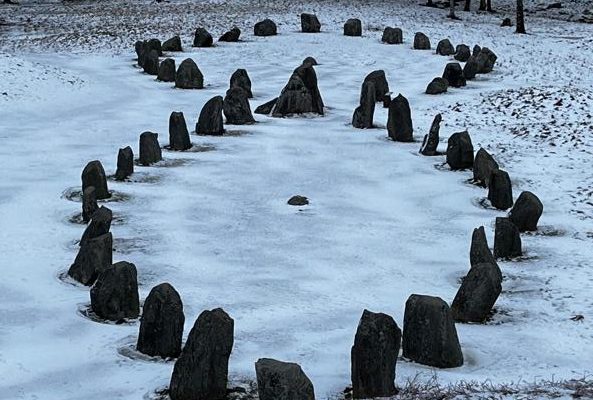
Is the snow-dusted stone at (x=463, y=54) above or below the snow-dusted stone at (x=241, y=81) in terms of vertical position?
above

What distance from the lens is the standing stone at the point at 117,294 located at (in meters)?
9.81

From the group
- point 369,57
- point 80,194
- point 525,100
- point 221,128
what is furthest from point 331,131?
point 369,57

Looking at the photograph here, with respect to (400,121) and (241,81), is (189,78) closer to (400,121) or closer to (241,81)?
Answer: (241,81)

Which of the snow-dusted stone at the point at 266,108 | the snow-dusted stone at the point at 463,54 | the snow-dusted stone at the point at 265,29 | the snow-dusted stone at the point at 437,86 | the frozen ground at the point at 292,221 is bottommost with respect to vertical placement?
the frozen ground at the point at 292,221

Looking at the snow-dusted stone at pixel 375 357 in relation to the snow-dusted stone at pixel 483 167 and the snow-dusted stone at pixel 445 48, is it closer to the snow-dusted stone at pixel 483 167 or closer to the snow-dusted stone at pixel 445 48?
the snow-dusted stone at pixel 483 167

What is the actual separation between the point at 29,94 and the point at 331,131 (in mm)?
8287

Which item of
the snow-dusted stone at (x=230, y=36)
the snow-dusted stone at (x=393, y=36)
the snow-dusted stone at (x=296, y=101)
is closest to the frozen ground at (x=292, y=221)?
the snow-dusted stone at (x=296, y=101)

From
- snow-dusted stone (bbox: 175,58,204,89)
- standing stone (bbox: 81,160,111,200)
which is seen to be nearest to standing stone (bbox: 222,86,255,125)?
snow-dusted stone (bbox: 175,58,204,89)

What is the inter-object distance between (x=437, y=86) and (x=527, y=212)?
11.8 metres

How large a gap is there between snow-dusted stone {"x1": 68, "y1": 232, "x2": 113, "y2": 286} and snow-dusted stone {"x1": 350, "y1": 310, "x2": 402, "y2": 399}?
433 centimetres

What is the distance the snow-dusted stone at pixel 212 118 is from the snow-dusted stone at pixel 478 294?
1092 cm

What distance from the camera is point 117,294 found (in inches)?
388

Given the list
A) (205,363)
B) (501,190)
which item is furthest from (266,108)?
(205,363)

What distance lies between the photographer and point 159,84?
88.9 feet
